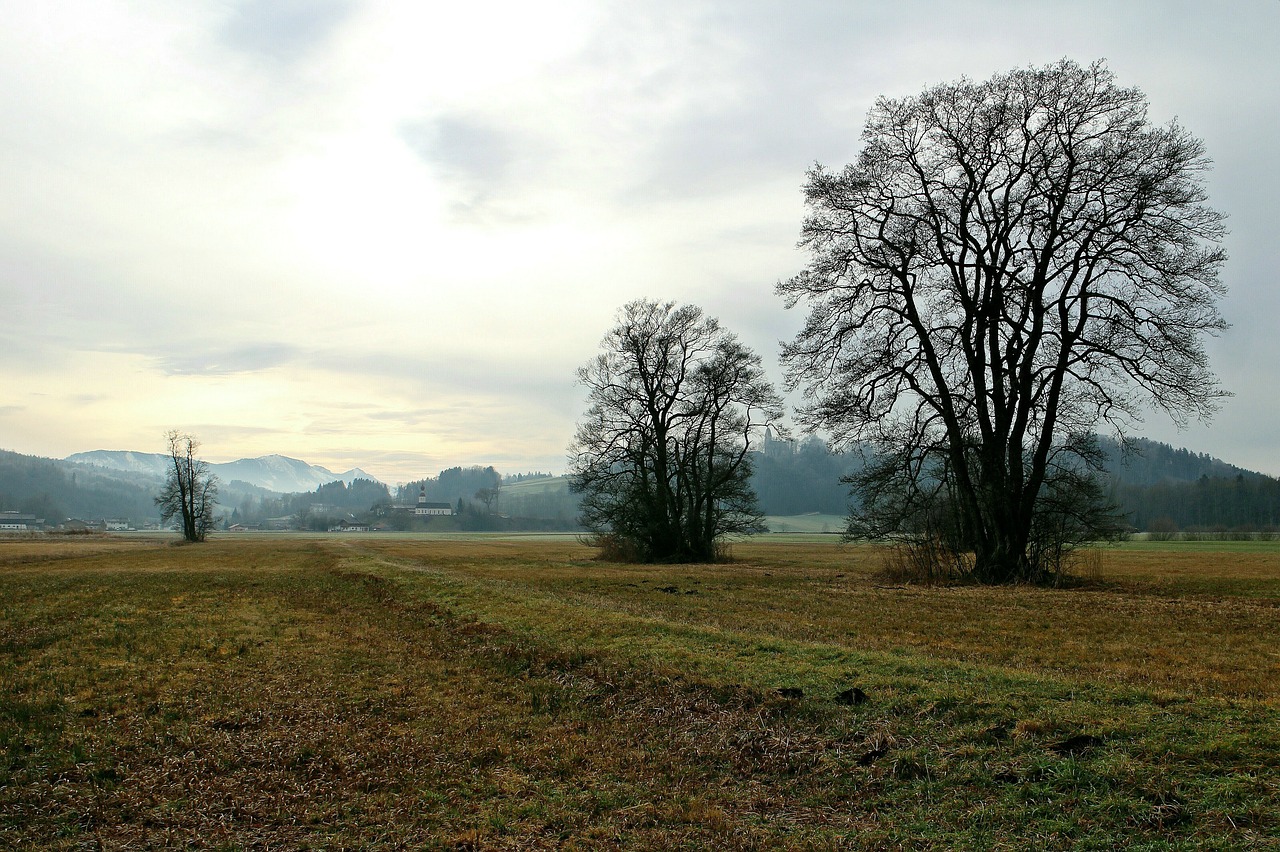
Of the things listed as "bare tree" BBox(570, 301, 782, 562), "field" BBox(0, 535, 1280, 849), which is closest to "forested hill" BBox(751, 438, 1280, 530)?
"bare tree" BBox(570, 301, 782, 562)

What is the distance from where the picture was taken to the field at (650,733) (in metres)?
5.90

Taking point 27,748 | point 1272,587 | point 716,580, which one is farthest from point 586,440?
point 27,748

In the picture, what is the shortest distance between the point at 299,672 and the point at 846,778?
8.45m

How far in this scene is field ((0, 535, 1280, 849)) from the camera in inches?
→ 232

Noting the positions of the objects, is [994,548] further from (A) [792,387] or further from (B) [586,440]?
(B) [586,440]

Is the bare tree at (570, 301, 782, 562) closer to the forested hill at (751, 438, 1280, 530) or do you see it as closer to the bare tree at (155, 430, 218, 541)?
the forested hill at (751, 438, 1280, 530)

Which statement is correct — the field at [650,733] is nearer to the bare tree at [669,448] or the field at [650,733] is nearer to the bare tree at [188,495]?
the bare tree at [669,448]

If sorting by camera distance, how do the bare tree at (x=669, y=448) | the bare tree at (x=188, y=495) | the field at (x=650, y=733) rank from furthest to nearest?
the bare tree at (x=188, y=495), the bare tree at (x=669, y=448), the field at (x=650, y=733)

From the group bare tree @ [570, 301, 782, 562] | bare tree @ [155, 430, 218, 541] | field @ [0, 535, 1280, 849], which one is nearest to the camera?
field @ [0, 535, 1280, 849]

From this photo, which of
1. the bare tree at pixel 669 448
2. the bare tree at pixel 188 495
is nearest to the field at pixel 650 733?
the bare tree at pixel 669 448

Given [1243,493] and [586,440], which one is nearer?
[586,440]

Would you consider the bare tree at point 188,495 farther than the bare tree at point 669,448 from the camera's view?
Yes

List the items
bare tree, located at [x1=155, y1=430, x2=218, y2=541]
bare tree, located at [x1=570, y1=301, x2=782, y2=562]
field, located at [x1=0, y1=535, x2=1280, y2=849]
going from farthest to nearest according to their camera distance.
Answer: bare tree, located at [x1=155, y1=430, x2=218, y2=541] → bare tree, located at [x1=570, y1=301, x2=782, y2=562] → field, located at [x1=0, y1=535, x2=1280, y2=849]

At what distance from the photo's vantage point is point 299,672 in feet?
38.8
